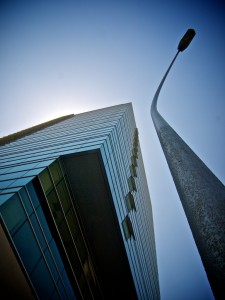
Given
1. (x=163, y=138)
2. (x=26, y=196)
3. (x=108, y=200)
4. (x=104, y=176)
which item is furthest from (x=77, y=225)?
(x=163, y=138)

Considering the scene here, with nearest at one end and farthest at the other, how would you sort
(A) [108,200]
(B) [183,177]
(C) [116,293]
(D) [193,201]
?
(D) [193,201], (B) [183,177], (A) [108,200], (C) [116,293]

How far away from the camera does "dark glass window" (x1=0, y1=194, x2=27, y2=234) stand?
30.9 feet

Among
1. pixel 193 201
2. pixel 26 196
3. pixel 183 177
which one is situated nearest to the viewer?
pixel 193 201

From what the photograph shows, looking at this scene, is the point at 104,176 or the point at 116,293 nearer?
the point at 104,176

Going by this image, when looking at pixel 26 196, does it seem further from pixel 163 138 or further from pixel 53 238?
pixel 163 138

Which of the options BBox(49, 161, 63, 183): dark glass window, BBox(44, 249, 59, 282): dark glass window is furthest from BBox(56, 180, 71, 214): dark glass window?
BBox(44, 249, 59, 282): dark glass window

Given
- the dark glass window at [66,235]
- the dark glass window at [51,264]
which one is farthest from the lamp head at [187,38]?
the dark glass window at [66,235]

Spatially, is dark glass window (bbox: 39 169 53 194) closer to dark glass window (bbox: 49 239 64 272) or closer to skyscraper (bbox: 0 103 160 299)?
skyscraper (bbox: 0 103 160 299)

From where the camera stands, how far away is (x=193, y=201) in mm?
1970

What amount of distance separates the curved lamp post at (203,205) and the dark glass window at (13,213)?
9304 mm

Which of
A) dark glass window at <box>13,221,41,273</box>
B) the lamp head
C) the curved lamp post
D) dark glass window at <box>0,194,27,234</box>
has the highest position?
the lamp head

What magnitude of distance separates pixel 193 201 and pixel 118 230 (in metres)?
15.3

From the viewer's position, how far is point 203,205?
6.10 feet

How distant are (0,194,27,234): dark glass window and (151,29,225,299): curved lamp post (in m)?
9.30
